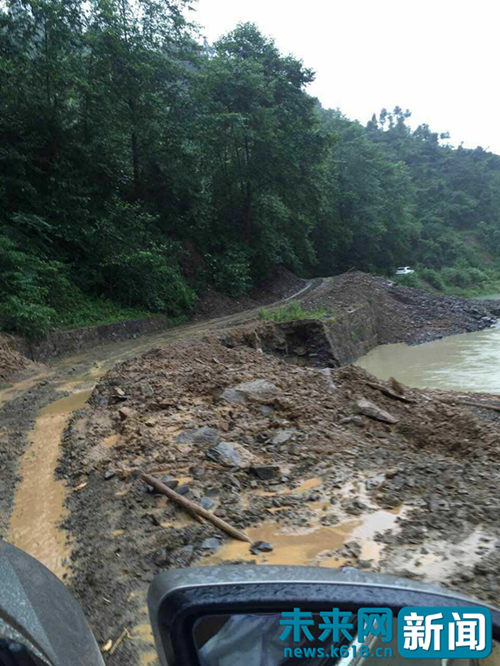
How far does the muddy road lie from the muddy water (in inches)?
153

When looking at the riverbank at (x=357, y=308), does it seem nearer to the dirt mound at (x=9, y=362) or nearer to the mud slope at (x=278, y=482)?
the dirt mound at (x=9, y=362)

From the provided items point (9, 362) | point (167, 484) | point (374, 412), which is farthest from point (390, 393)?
point (9, 362)

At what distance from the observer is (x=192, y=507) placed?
4.53 meters

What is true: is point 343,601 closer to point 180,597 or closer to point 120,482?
point 180,597

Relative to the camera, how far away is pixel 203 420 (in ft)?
24.1

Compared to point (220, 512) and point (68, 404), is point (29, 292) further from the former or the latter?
point (220, 512)

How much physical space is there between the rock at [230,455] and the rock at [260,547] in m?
1.55

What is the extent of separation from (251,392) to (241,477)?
3.17 meters

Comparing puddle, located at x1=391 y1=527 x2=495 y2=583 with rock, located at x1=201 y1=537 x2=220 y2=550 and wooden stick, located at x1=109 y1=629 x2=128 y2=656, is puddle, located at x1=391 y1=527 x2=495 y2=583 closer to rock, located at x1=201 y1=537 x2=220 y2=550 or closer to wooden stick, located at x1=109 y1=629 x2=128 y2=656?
rock, located at x1=201 y1=537 x2=220 y2=550

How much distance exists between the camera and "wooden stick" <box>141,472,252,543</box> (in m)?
4.13

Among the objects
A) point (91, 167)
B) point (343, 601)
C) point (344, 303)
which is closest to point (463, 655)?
point (343, 601)

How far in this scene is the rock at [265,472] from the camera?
5.39 metres

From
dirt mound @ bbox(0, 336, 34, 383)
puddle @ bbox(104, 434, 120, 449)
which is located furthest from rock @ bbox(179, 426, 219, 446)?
dirt mound @ bbox(0, 336, 34, 383)

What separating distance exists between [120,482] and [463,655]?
462 cm
